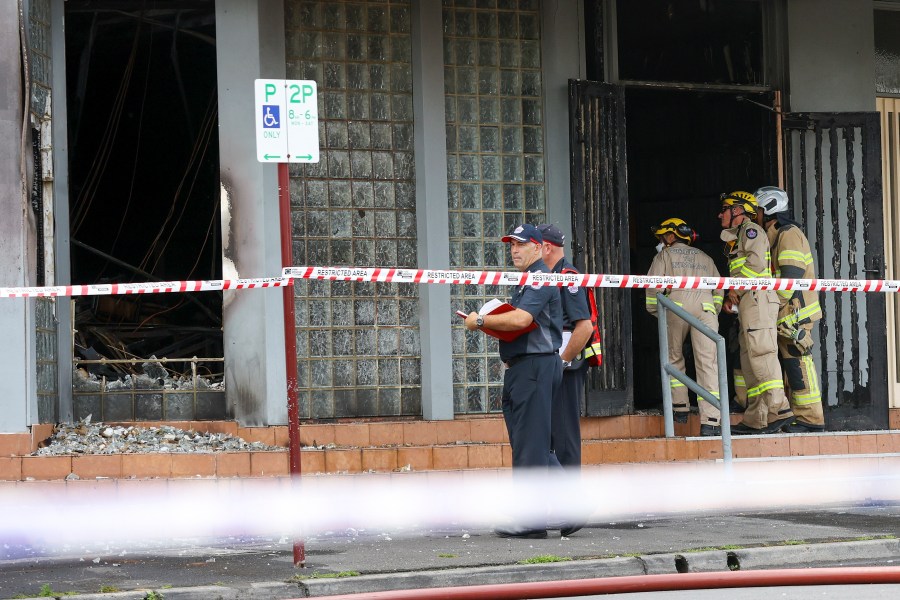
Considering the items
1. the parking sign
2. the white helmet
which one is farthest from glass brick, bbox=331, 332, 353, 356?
the parking sign

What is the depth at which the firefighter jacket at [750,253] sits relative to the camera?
12.4 meters

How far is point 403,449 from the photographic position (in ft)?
35.9

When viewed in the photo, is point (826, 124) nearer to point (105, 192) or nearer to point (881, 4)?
point (881, 4)

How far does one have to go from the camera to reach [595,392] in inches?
481

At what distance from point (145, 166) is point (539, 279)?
21.5ft

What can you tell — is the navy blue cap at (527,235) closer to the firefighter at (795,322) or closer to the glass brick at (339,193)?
the glass brick at (339,193)

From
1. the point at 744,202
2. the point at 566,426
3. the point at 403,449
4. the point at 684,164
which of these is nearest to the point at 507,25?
the point at 744,202

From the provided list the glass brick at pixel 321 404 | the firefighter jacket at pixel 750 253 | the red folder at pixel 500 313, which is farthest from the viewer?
the firefighter jacket at pixel 750 253

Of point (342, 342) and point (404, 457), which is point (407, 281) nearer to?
point (404, 457)

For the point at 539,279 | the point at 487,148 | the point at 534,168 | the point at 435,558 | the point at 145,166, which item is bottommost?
the point at 435,558

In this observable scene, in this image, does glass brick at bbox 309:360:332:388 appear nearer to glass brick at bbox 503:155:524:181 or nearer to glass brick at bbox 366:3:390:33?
glass brick at bbox 503:155:524:181

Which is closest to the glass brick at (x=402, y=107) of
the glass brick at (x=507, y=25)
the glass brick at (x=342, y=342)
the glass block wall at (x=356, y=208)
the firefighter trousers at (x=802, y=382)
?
the glass block wall at (x=356, y=208)

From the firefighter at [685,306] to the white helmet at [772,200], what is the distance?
0.67 m

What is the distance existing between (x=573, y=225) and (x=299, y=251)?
225 centimetres
